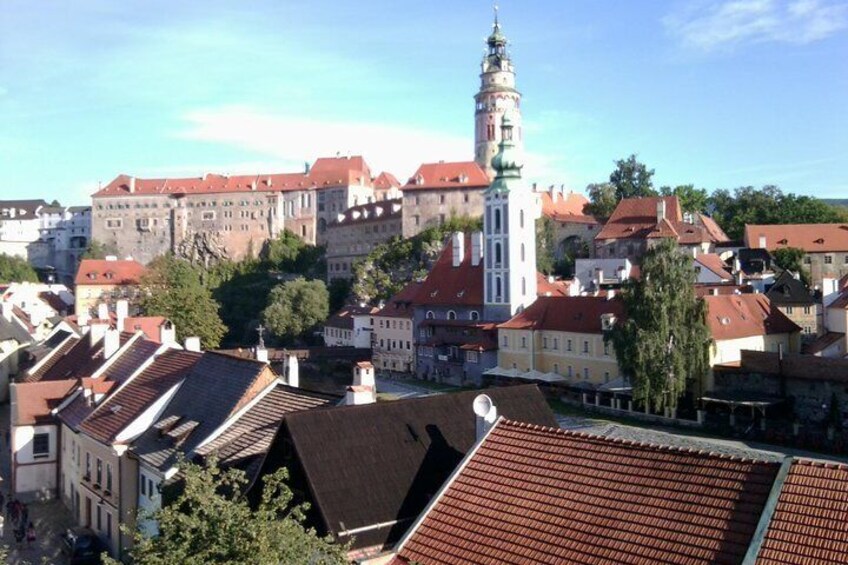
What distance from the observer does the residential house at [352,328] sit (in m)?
74.4

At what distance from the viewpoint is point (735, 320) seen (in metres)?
44.7

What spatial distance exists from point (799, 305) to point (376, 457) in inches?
1914

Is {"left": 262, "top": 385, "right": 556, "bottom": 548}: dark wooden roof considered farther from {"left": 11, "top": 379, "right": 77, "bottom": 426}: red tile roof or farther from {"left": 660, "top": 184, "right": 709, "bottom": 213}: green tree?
{"left": 660, "top": 184, "right": 709, "bottom": 213}: green tree

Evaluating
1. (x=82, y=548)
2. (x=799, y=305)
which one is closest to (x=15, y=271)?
(x=799, y=305)

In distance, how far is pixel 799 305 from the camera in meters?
55.6

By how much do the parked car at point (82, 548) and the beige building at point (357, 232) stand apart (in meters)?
75.4

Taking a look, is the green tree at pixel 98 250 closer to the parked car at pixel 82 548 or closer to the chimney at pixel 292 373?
the parked car at pixel 82 548

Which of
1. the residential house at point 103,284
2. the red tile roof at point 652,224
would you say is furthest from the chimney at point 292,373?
the residential house at point 103,284

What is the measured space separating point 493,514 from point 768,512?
383cm

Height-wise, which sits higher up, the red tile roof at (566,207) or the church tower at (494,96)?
the church tower at (494,96)

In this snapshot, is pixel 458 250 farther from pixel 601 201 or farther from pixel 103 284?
pixel 103 284

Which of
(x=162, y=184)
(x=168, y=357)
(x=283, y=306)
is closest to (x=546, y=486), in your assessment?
(x=168, y=357)

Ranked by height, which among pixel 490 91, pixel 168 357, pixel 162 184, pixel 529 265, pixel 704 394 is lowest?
pixel 704 394

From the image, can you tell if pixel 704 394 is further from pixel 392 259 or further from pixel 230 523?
pixel 392 259
